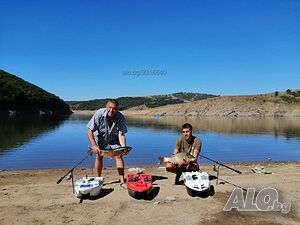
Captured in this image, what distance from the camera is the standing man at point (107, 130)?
33.6ft

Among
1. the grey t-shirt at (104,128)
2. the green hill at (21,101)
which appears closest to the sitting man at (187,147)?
the grey t-shirt at (104,128)

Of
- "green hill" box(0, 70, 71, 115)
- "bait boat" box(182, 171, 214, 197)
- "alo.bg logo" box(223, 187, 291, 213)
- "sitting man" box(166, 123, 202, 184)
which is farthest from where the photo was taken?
"green hill" box(0, 70, 71, 115)

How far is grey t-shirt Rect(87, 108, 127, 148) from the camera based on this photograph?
1029 centimetres

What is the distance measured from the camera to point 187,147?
10445mm

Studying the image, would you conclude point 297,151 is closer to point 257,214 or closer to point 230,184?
point 230,184

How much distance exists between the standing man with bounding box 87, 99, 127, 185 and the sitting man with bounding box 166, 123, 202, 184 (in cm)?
165

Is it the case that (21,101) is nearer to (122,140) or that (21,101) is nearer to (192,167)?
(122,140)

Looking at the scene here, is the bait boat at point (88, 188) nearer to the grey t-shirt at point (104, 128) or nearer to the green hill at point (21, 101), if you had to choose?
the grey t-shirt at point (104, 128)

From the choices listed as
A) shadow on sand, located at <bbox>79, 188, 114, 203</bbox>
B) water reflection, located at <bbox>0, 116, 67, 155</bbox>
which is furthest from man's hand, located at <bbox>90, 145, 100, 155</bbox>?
water reflection, located at <bbox>0, 116, 67, 155</bbox>

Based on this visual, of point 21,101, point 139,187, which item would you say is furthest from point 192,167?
point 21,101

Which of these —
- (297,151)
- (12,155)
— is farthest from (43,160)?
(297,151)

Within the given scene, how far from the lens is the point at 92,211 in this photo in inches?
320

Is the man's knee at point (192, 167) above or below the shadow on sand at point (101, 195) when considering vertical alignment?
above

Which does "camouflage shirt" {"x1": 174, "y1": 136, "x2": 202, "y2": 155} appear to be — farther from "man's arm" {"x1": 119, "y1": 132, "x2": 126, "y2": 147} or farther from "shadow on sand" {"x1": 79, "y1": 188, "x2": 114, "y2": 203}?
"shadow on sand" {"x1": 79, "y1": 188, "x2": 114, "y2": 203}
